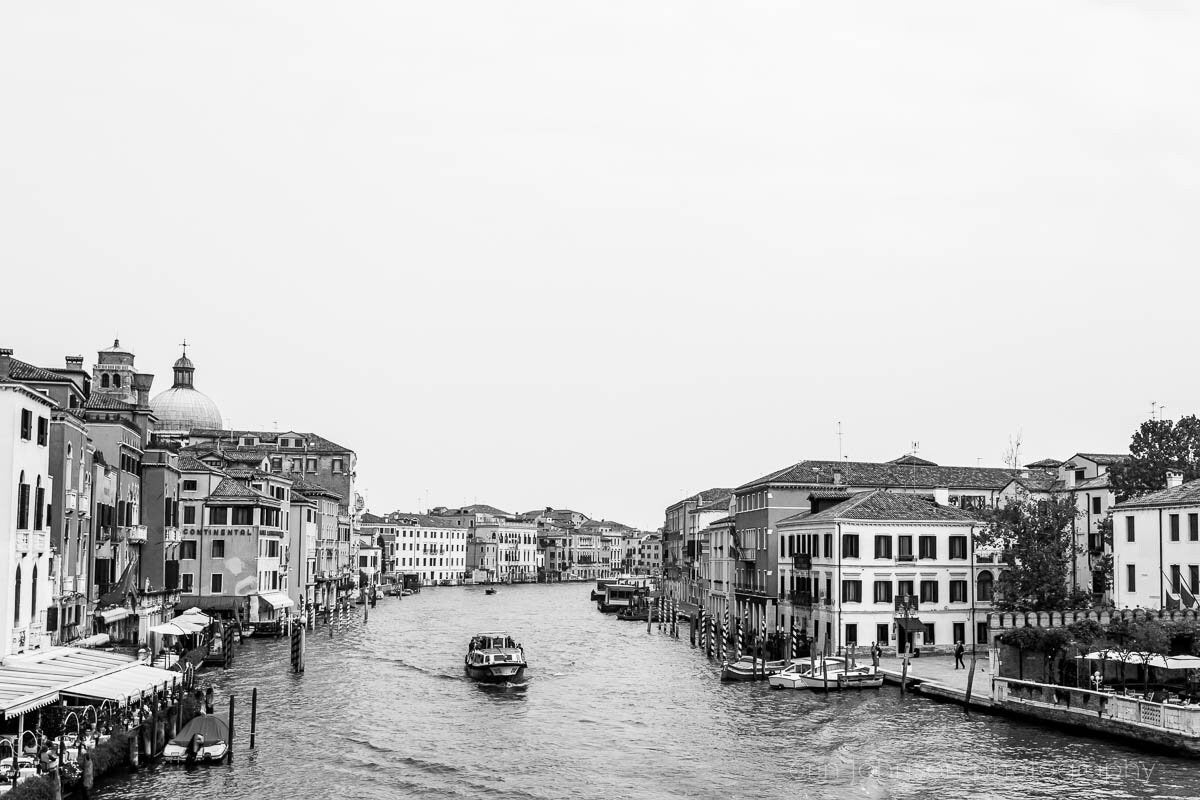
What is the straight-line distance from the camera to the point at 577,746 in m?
38.2

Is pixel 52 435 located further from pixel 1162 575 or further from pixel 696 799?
pixel 1162 575

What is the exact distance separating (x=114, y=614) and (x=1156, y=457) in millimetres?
51616

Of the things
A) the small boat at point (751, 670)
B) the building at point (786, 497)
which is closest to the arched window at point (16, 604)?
the small boat at point (751, 670)

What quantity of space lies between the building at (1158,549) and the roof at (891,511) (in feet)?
21.1

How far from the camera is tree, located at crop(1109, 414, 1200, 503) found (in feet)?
218

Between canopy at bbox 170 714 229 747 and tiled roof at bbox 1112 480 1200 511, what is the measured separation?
36.9 metres

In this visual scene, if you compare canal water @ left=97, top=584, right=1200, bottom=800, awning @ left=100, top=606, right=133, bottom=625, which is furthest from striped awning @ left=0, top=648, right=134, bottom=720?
awning @ left=100, top=606, right=133, bottom=625

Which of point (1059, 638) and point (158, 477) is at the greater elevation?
point (158, 477)

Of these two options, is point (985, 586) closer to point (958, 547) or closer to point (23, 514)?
point (958, 547)

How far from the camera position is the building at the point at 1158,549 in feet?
164

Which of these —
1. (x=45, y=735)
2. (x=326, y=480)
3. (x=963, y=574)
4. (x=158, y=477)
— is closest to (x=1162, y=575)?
(x=963, y=574)

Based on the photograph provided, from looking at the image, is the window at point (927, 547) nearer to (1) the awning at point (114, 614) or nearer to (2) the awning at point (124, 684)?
(2) the awning at point (124, 684)

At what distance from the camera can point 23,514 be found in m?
36.4

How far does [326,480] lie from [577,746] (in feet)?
310
